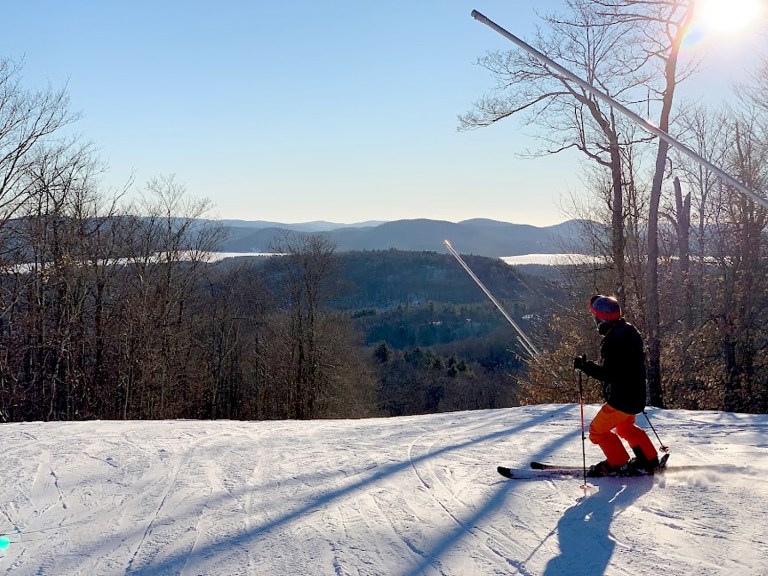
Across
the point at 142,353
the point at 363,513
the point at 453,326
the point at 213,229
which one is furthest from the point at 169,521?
the point at 453,326

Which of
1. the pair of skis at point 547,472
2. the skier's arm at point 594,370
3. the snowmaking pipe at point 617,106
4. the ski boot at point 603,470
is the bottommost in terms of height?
the pair of skis at point 547,472

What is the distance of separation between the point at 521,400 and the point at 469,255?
51.3 m

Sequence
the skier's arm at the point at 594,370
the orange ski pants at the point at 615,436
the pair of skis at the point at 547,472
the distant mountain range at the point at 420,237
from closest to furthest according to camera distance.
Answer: the skier's arm at the point at 594,370 < the orange ski pants at the point at 615,436 < the pair of skis at the point at 547,472 < the distant mountain range at the point at 420,237

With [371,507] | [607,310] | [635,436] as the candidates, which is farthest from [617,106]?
[371,507]

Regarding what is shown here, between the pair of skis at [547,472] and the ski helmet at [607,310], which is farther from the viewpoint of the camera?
the pair of skis at [547,472]

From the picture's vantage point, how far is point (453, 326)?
8994 centimetres

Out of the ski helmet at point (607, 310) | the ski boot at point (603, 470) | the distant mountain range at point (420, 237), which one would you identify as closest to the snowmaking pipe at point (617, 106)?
the ski helmet at point (607, 310)

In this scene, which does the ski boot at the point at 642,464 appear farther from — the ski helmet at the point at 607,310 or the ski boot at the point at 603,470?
the ski helmet at the point at 607,310

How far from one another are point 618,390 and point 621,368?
221 millimetres

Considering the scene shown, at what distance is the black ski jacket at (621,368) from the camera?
5770 mm

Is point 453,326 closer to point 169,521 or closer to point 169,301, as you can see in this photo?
point 169,301

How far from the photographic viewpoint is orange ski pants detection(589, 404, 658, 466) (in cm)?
591

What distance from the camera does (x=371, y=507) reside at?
17.6 ft

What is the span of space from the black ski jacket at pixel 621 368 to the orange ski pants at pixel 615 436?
0.15 meters
